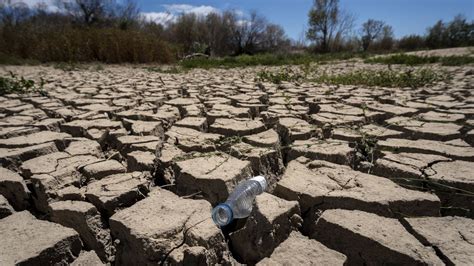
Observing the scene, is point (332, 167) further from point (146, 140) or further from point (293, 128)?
point (146, 140)

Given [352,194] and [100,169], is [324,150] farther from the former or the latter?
[100,169]

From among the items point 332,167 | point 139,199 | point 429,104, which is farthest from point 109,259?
point 429,104

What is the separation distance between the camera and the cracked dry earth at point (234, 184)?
1.06 m

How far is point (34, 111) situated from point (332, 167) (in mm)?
2680

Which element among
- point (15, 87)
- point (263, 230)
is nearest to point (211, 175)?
point (263, 230)

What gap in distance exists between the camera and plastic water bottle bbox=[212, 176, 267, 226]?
118cm

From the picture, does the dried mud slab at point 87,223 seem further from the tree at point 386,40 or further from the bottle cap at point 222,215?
the tree at point 386,40

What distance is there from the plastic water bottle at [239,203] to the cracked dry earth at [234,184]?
0.04m

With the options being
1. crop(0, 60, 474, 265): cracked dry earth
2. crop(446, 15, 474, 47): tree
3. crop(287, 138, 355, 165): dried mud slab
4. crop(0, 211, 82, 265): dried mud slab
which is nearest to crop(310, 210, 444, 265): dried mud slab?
crop(0, 60, 474, 265): cracked dry earth

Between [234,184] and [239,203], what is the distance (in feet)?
0.58

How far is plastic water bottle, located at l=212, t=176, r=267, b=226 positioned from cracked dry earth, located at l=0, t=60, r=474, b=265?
0.15ft

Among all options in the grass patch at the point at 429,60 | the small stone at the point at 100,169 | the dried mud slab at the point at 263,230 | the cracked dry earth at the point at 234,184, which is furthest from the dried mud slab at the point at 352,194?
the grass patch at the point at 429,60

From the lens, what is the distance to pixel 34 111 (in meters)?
2.81

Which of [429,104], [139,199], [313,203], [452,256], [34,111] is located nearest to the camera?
[452,256]
